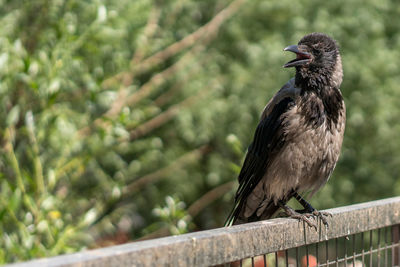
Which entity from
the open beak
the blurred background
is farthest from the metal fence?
the blurred background

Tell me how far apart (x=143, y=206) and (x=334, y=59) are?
331 cm

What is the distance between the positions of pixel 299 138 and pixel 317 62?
0.51 metres

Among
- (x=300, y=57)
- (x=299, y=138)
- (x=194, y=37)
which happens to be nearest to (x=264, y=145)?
(x=299, y=138)

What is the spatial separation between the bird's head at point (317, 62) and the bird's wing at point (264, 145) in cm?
14

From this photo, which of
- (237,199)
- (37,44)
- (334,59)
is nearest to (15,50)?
(37,44)

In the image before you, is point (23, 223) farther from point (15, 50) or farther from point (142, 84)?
point (142, 84)

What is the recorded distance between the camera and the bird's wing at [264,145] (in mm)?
3854

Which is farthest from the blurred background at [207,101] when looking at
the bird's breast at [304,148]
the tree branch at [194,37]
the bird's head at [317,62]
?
the bird's head at [317,62]

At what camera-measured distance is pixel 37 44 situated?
16.4 feet

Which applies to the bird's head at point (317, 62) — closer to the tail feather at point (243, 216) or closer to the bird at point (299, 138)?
the bird at point (299, 138)

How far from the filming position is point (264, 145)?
12.8ft

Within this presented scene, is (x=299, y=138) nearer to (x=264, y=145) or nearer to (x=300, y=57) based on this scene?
(x=264, y=145)

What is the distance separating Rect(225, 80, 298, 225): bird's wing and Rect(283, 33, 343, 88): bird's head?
140mm

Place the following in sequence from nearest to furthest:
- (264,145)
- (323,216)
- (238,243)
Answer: (238,243), (323,216), (264,145)
